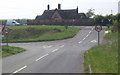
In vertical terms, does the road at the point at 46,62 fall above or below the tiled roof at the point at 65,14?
below

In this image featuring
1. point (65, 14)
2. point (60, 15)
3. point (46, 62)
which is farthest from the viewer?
point (65, 14)

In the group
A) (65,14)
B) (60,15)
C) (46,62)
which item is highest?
(65,14)

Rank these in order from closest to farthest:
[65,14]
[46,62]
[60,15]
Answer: [46,62]
[60,15]
[65,14]

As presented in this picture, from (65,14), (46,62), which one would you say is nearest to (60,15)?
(65,14)

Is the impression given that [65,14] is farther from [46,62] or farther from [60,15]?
[46,62]

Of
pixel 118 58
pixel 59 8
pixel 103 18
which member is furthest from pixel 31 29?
pixel 59 8

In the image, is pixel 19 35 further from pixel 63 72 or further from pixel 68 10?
pixel 68 10

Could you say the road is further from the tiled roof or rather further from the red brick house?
the tiled roof

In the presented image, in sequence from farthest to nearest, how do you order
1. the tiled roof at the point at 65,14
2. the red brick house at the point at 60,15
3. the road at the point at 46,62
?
the tiled roof at the point at 65,14 → the red brick house at the point at 60,15 → the road at the point at 46,62

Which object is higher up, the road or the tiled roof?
the tiled roof

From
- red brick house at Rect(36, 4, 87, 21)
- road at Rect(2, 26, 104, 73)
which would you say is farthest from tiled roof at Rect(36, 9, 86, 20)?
road at Rect(2, 26, 104, 73)

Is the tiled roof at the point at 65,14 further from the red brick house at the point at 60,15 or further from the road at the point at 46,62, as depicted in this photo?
the road at the point at 46,62

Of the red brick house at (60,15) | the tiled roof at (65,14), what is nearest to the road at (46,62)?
the red brick house at (60,15)

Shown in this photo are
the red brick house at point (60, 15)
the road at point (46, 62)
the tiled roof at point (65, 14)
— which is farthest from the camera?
the tiled roof at point (65, 14)
